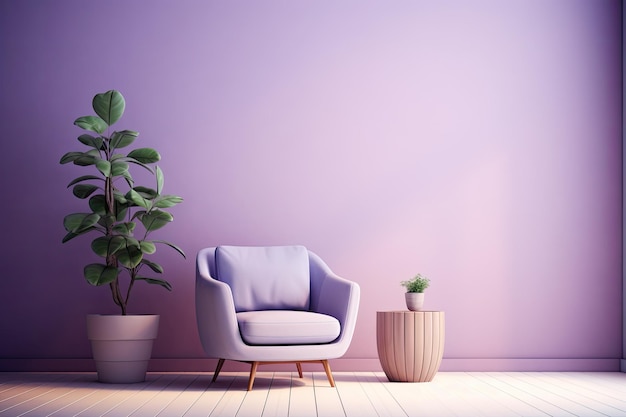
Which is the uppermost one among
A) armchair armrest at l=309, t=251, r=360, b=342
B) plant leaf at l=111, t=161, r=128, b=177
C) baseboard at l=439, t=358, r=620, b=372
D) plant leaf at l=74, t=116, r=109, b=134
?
plant leaf at l=74, t=116, r=109, b=134

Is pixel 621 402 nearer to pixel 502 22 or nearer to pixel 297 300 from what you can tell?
pixel 297 300

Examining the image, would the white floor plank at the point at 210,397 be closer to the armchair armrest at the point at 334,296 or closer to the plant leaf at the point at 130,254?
the armchair armrest at the point at 334,296

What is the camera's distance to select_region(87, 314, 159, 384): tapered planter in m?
4.32

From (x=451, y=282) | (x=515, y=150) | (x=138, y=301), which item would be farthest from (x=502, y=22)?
(x=138, y=301)

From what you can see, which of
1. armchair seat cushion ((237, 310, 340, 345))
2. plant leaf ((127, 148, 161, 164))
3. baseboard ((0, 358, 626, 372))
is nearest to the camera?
armchair seat cushion ((237, 310, 340, 345))

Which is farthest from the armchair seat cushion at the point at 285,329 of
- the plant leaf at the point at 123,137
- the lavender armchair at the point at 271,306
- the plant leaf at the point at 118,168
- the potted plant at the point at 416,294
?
the plant leaf at the point at 123,137

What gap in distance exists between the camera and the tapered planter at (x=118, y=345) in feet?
14.2

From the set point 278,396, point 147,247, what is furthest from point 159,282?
point 278,396

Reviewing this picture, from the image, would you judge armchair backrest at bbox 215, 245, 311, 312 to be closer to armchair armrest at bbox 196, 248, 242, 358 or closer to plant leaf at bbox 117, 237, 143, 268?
armchair armrest at bbox 196, 248, 242, 358

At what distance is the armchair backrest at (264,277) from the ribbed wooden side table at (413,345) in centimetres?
59

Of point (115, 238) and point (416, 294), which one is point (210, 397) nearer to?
point (115, 238)

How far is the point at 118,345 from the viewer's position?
4328 mm

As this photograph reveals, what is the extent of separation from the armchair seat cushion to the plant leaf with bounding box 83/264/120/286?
797mm

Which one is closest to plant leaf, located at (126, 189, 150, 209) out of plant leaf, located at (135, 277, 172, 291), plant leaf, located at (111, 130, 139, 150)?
plant leaf, located at (111, 130, 139, 150)
